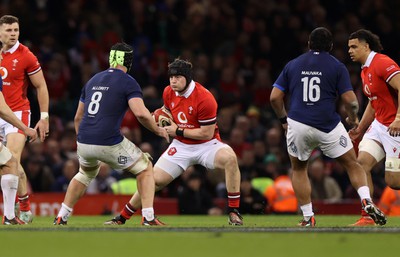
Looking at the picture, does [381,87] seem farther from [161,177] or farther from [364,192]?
[161,177]

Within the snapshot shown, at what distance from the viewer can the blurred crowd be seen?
70.7 feet

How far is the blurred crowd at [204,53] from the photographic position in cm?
2155

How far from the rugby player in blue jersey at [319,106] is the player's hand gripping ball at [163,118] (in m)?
1.67

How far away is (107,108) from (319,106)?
2.67 metres

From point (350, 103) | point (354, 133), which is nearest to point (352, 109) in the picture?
point (350, 103)

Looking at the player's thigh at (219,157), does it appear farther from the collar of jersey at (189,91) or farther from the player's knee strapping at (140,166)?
the player's knee strapping at (140,166)

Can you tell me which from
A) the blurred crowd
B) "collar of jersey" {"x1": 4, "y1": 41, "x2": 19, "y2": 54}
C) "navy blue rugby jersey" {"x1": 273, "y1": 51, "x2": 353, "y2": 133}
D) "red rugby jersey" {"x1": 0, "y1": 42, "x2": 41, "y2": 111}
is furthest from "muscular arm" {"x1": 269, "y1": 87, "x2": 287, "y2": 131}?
the blurred crowd

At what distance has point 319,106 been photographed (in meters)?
13.1

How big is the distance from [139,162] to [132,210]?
3.10 ft

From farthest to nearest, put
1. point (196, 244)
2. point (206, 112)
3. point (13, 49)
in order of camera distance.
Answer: point (13, 49) < point (206, 112) < point (196, 244)

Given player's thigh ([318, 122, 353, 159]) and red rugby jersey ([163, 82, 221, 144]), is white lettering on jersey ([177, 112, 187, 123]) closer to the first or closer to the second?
red rugby jersey ([163, 82, 221, 144])

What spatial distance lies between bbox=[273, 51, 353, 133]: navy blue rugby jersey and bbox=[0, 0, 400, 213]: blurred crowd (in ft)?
25.6

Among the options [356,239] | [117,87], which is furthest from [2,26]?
[356,239]

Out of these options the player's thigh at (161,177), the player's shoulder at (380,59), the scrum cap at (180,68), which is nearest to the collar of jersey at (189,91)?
the scrum cap at (180,68)
